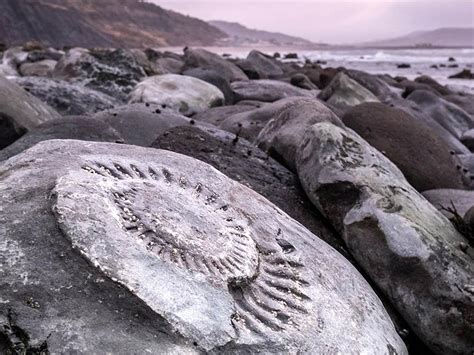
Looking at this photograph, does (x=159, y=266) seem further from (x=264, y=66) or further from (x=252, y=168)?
(x=264, y=66)

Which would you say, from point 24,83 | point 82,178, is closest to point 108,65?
point 24,83

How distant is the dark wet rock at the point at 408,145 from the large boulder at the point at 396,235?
107cm

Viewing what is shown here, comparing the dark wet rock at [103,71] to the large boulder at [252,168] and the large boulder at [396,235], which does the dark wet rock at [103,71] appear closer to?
the large boulder at [252,168]

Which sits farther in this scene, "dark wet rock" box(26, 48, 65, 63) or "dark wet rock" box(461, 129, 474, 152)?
"dark wet rock" box(26, 48, 65, 63)

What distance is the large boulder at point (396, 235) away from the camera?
2.91 m

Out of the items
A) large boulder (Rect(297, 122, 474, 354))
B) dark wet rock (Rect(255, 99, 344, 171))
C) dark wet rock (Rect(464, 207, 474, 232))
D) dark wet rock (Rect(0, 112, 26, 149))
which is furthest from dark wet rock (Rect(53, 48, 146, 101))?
dark wet rock (Rect(464, 207, 474, 232))

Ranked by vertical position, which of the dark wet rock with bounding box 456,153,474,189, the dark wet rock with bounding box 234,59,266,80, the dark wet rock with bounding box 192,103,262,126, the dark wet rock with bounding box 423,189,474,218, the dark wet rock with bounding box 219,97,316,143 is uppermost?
the dark wet rock with bounding box 423,189,474,218

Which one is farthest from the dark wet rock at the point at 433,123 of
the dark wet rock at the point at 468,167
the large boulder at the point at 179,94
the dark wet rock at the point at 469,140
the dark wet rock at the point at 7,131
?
the dark wet rock at the point at 7,131

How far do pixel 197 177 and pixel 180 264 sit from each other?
80 centimetres

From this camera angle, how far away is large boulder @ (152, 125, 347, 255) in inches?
141

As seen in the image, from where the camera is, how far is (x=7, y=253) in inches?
73.1

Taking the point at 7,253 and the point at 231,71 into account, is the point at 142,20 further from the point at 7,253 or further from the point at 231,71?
the point at 7,253

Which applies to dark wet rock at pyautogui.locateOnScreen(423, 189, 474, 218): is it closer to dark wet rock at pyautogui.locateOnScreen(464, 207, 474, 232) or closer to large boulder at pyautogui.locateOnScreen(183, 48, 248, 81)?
dark wet rock at pyautogui.locateOnScreen(464, 207, 474, 232)

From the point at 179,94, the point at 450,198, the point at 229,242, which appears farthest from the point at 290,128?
the point at 179,94
